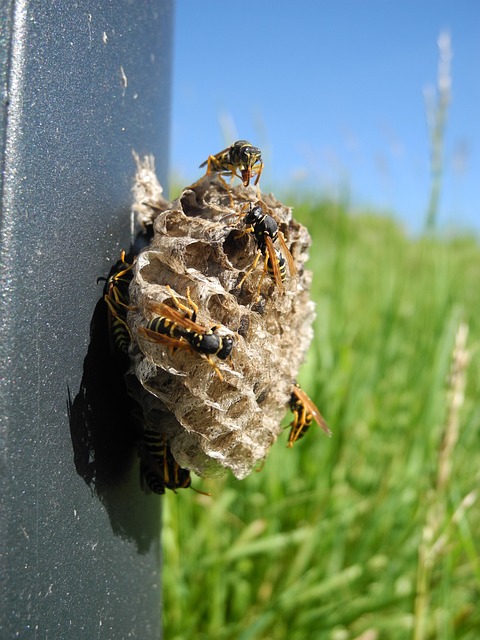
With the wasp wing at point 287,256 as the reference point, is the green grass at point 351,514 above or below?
below

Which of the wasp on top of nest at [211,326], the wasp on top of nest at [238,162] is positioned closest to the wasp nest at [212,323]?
the wasp on top of nest at [211,326]

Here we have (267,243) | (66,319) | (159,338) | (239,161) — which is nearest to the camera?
(66,319)

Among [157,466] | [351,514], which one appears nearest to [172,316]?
[157,466]

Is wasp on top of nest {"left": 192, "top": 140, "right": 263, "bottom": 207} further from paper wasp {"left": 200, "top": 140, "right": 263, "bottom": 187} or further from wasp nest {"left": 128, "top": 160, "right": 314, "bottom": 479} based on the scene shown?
wasp nest {"left": 128, "top": 160, "right": 314, "bottom": 479}

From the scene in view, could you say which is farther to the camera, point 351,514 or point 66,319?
point 351,514

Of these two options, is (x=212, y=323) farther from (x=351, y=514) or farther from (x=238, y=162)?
(x=351, y=514)

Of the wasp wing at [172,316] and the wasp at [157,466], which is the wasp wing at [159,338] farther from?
the wasp at [157,466]

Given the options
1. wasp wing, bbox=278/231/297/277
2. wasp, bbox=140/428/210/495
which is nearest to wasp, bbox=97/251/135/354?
wasp, bbox=140/428/210/495

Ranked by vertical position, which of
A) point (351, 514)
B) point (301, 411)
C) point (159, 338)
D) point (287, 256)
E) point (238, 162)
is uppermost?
point (238, 162)
